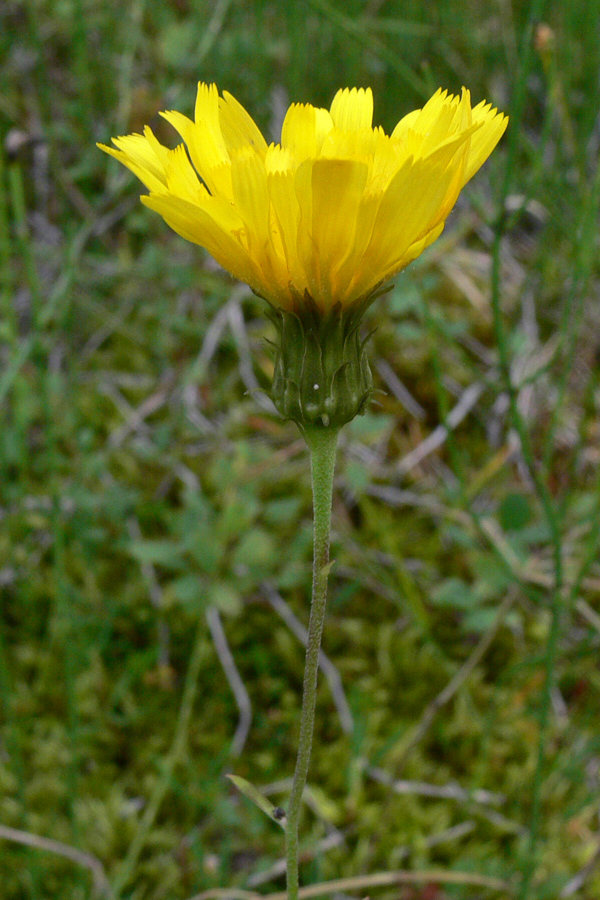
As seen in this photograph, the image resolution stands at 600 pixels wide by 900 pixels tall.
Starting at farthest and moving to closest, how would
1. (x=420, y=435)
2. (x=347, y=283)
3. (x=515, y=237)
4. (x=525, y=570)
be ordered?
(x=515, y=237)
(x=420, y=435)
(x=525, y=570)
(x=347, y=283)

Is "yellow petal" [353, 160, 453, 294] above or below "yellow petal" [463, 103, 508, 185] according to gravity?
below

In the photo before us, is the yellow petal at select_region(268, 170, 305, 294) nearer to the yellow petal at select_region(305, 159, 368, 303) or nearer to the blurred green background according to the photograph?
the yellow petal at select_region(305, 159, 368, 303)

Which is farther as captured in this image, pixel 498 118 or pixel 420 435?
pixel 420 435

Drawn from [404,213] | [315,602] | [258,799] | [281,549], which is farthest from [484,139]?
[281,549]

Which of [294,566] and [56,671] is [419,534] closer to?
[294,566]

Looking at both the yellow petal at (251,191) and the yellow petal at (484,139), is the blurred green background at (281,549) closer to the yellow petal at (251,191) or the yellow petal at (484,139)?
the yellow petal at (484,139)

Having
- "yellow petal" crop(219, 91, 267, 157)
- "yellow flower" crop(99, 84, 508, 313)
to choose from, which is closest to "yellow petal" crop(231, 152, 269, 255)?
"yellow flower" crop(99, 84, 508, 313)

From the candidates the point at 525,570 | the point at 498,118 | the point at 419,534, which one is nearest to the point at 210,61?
the point at 419,534

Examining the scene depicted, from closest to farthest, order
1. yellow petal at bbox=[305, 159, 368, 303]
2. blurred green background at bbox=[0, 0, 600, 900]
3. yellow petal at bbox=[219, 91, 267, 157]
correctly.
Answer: yellow petal at bbox=[305, 159, 368, 303] < yellow petal at bbox=[219, 91, 267, 157] < blurred green background at bbox=[0, 0, 600, 900]
